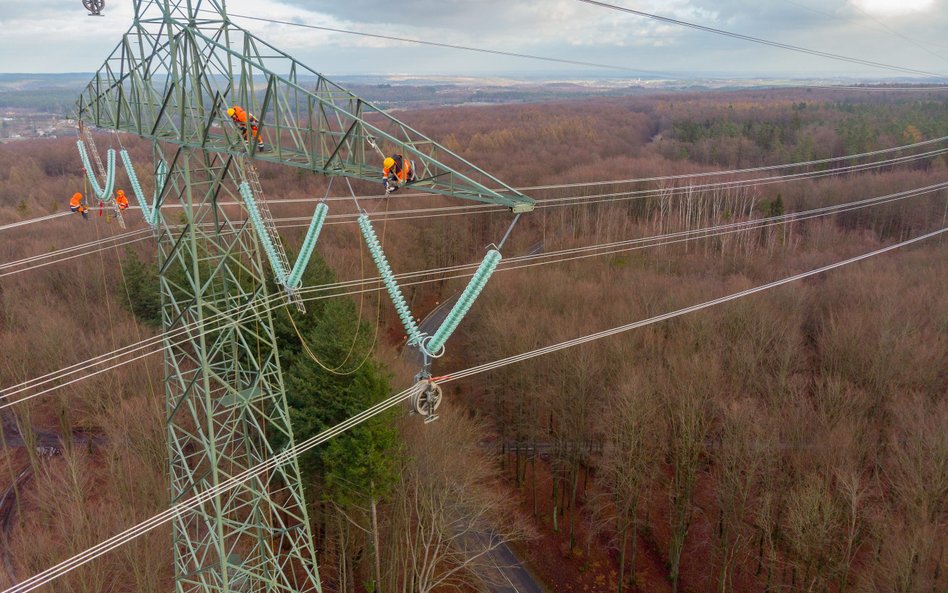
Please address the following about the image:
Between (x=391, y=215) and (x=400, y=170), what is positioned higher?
(x=400, y=170)

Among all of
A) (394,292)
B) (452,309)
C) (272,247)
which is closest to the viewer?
(452,309)

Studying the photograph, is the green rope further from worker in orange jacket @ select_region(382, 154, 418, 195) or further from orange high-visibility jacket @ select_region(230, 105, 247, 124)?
orange high-visibility jacket @ select_region(230, 105, 247, 124)

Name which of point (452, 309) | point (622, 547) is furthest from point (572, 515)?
point (452, 309)

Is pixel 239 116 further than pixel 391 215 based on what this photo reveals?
No

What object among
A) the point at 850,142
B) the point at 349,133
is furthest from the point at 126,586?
the point at 850,142

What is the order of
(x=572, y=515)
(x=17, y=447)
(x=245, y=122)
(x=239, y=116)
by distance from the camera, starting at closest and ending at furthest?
(x=239, y=116)
(x=245, y=122)
(x=572, y=515)
(x=17, y=447)

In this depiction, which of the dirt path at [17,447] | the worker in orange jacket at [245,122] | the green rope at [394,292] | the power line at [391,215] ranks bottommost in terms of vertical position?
the dirt path at [17,447]

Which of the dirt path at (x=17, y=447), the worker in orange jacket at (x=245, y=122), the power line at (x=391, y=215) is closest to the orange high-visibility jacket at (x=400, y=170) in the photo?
the worker in orange jacket at (x=245, y=122)

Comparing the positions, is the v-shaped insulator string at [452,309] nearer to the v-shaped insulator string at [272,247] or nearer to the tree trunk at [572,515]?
the v-shaped insulator string at [272,247]

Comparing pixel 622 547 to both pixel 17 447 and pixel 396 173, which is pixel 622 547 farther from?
pixel 17 447

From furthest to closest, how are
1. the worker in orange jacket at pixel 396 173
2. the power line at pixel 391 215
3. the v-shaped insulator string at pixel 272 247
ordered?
the power line at pixel 391 215, the v-shaped insulator string at pixel 272 247, the worker in orange jacket at pixel 396 173
